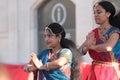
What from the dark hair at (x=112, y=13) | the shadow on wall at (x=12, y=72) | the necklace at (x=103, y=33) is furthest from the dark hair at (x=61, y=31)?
the shadow on wall at (x=12, y=72)

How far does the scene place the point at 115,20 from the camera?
4.38 meters

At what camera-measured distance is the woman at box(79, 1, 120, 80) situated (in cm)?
429

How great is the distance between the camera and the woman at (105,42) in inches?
169

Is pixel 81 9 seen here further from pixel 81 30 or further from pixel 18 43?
pixel 18 43

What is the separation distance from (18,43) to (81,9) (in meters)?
2.55

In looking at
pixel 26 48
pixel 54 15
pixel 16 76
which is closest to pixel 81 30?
pixel 54 15

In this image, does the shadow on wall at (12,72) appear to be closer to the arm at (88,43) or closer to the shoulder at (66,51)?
the arm at (88,43)

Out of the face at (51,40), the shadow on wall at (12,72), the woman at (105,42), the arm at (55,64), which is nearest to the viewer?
the arm at (55,64)

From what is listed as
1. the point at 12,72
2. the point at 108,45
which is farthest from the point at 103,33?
the point at 12,72

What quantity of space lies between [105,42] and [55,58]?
0.50 m

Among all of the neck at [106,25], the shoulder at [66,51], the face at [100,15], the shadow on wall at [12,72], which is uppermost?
the face at [100,15]

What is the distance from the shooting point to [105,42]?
4270 millimetres

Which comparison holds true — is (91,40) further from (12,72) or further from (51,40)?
(12,72)

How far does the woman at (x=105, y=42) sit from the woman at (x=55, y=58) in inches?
9.9
